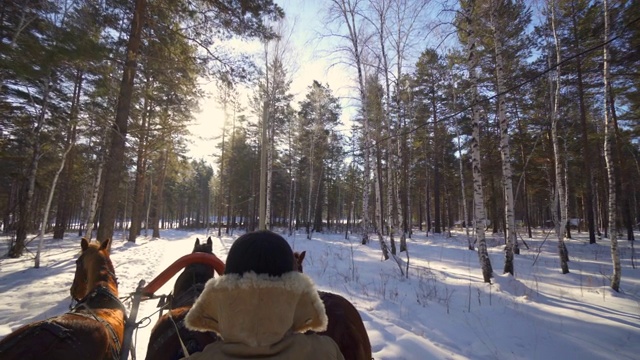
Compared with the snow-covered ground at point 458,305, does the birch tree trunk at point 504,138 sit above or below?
above

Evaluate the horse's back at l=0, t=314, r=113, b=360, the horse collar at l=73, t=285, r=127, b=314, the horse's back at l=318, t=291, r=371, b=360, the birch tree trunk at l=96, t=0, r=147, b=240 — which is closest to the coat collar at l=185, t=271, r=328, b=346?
the horse's back at l=318, t=291, r=371, b=360

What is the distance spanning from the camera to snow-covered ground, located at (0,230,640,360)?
4641 mm

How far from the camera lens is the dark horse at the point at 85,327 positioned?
2.00 metres

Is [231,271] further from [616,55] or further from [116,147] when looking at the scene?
[616,55]

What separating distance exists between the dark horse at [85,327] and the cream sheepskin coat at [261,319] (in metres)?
A: 1.66

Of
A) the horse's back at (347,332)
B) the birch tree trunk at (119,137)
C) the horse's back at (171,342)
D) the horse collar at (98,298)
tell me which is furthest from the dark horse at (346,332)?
the birch tree trunk at (119,137)

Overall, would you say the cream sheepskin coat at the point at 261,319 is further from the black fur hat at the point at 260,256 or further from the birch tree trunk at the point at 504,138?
the birch tree trunk at the point at 504,138

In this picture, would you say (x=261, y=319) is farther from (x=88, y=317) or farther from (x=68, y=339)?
(x=88, y=317)

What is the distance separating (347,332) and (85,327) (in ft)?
6.79

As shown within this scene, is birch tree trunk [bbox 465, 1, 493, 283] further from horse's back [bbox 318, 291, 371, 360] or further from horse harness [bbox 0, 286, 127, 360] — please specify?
horse harness [bbox 0, 286, 127, 360]

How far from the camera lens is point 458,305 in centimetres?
659

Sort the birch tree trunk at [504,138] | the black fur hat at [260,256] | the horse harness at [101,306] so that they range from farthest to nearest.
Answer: the birch tree trunk at [504,138] < the horse harness at [101,306] < the black fur hat at [260,256]

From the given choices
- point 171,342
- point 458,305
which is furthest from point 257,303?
point 458,305

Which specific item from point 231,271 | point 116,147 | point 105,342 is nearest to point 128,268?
point 116,147
